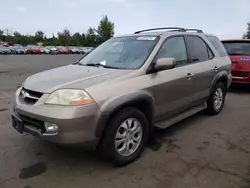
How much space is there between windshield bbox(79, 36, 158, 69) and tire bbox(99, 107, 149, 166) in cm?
69

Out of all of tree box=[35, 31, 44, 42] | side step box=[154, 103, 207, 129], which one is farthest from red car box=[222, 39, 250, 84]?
tree box=[35, 31, 44, 42]

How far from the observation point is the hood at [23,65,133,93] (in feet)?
10.2

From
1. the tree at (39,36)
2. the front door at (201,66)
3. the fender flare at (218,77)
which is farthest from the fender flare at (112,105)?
the tree at (39,36)

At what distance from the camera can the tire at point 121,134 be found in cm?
312

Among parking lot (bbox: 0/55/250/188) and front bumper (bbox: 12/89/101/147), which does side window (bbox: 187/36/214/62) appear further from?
front bumper (bbox: 12/89/101/147)

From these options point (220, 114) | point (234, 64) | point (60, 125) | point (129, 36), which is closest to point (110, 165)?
point (60, 125)

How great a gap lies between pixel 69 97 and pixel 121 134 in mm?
809

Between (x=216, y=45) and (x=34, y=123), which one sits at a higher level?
(x=216, y=45)

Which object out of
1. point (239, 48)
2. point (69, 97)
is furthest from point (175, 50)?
point (239, 48)

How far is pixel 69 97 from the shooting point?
294cm

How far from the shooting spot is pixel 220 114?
18.6 feet

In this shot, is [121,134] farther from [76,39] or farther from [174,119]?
[76,39]

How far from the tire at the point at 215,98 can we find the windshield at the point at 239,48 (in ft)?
9.85

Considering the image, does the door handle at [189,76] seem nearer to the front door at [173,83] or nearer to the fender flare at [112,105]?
the front door at [173,83]
